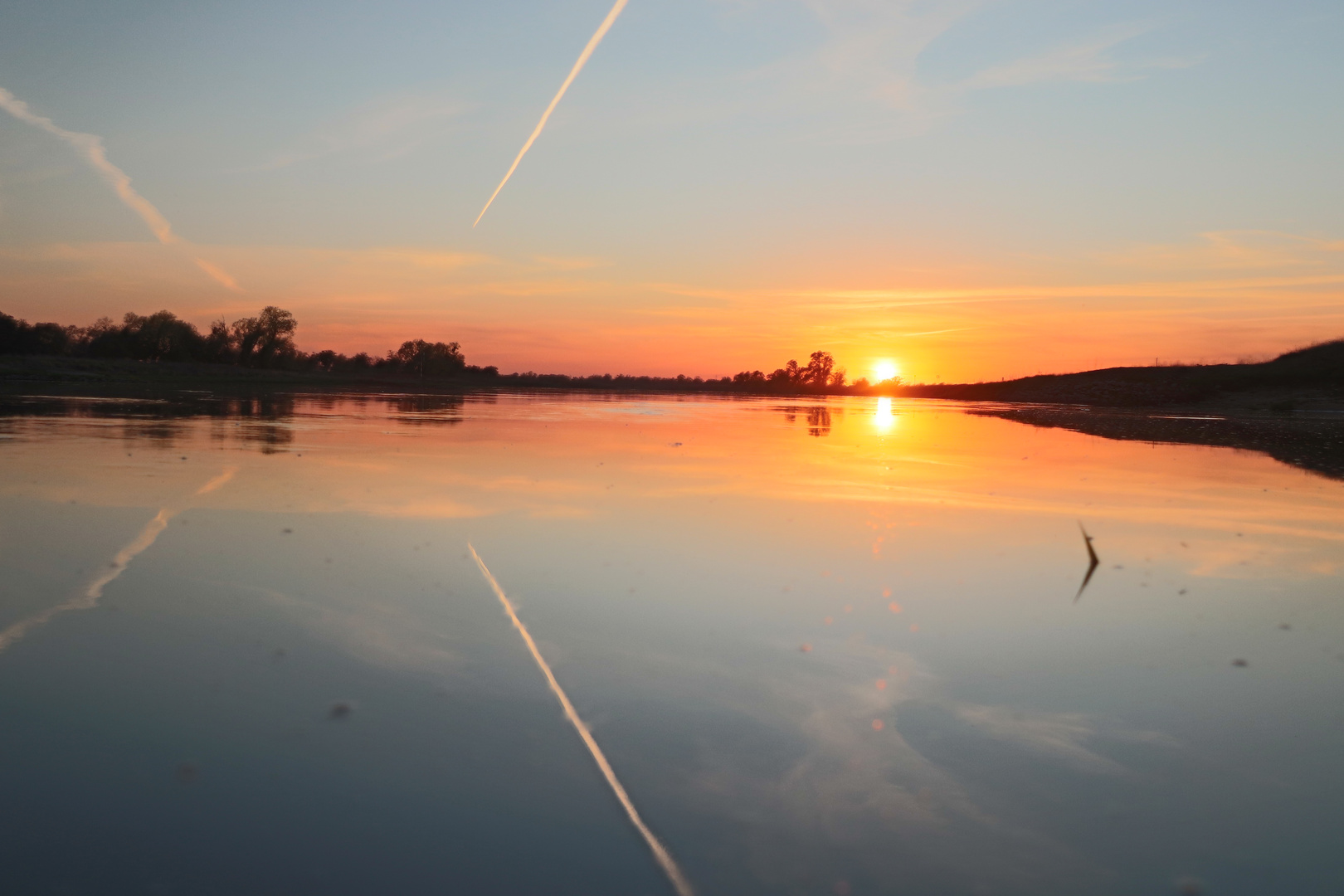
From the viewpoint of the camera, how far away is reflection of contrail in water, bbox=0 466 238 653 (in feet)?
19.0

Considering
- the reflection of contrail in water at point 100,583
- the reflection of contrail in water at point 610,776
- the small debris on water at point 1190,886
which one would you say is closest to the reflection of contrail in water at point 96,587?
the reflection of contrail in water at point 100,583

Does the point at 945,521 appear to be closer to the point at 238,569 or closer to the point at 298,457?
the point at 238,569

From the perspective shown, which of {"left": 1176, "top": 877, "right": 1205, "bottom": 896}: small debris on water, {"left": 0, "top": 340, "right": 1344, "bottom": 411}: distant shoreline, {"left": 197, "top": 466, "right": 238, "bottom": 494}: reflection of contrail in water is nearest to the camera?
{"left": 1176, "top": 877, "right": 1205, "bottom": 896}: small debris on water

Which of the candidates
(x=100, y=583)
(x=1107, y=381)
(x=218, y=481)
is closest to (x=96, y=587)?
(x=100, y=583)

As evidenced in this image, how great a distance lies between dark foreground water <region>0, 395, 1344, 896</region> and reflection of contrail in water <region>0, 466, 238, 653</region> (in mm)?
69

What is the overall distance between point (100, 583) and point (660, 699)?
524cm

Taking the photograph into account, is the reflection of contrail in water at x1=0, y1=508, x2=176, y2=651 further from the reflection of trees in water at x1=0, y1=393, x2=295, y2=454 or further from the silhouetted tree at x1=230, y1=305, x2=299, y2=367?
the silhouetted tree at x1=230, y1=305, x2=299, y2=367

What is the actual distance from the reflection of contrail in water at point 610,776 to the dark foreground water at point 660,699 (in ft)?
0.19

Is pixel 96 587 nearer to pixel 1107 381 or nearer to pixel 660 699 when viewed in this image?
pixel 660 699

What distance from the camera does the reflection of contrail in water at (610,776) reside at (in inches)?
128

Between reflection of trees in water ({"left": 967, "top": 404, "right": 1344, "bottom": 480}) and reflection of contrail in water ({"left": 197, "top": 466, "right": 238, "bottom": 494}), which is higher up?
reflection of trees in water ({"left": 967, "top": 404, "right": 1344, "bottom": 480})

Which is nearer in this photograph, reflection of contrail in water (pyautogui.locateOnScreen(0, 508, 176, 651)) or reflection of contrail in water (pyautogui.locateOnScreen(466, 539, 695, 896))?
reflection of contrail in water (pyautogui.locateOnScreen(466, 539, 695, 896))

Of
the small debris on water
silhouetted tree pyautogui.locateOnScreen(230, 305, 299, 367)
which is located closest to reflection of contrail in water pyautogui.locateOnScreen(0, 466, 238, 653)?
the small debris on water

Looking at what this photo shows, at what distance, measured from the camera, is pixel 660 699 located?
195 inches
